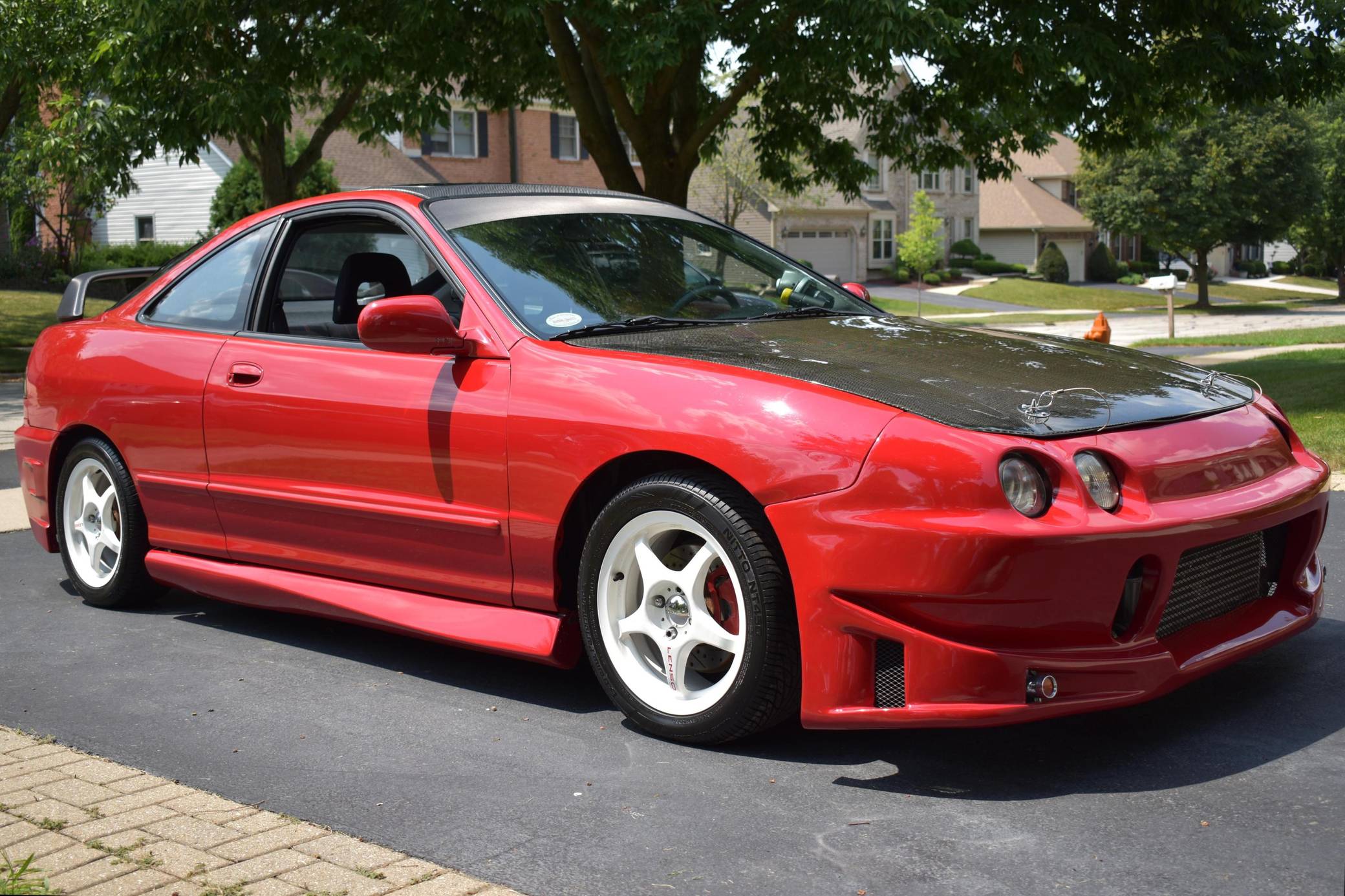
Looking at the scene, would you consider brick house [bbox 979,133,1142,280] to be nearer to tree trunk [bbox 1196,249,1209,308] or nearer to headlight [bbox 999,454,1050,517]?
tree trunk [bbox 1196,249,1209,308]

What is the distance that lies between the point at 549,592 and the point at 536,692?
1.59 ft

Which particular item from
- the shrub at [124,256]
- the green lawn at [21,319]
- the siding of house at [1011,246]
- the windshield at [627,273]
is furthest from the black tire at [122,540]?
the siding of house at [1011,246]

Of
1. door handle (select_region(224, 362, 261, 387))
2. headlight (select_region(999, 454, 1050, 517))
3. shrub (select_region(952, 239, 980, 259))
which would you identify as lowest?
headlight (select_region(999, 454, 1050, 517))

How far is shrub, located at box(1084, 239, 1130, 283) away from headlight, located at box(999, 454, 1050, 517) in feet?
225

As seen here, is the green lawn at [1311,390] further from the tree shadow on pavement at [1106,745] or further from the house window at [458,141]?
the house window at [458,141]

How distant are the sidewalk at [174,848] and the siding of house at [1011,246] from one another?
68.6m

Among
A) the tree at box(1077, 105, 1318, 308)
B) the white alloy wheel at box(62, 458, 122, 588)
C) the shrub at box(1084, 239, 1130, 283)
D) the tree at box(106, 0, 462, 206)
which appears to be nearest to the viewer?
the white alloy wheel at box(62, 458, 122, 588)

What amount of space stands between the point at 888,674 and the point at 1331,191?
A: 185 ft

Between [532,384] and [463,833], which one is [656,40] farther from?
[463,833]

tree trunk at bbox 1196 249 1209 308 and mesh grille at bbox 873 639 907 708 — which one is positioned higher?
tree trunk at bbox 1196 249 1209 308

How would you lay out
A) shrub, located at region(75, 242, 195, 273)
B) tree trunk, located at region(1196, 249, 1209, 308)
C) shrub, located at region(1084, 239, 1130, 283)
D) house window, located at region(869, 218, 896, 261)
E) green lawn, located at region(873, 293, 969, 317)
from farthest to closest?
shrub, located at region(1084, 239, 1130, 283) < house window, located at region(869, 218, 896, 261) < tree trunk, located at region(1196, 249, 1209, 308) < green lawn, located at region(873, 293, 969, 317) < shrub, located at region(75, 242, 195, 273)

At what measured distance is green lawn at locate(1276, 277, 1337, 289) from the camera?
7238cm

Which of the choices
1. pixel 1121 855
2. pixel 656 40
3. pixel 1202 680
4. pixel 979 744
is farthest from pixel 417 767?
pixel 656 40

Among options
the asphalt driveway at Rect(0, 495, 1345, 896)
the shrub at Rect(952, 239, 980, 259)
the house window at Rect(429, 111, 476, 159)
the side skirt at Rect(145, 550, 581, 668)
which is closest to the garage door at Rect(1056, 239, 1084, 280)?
the shrub at Rect(952, 239, 980, 259)
